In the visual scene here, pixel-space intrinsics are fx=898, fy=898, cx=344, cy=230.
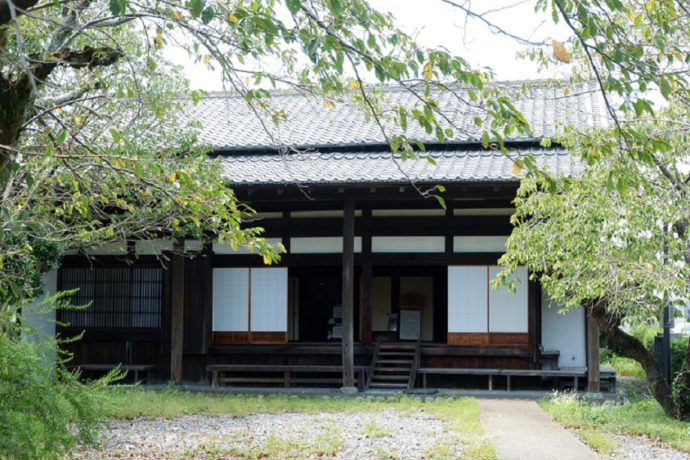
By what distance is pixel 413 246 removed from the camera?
13961 mm

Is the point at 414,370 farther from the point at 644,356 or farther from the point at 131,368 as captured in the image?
the point at 131,368

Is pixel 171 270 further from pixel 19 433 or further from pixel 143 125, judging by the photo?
pixel 19 433

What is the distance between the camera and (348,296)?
42.2 feet

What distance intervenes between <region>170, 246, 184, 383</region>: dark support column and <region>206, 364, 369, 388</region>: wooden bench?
0.51 metres

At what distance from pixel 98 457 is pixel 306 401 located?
181 inches

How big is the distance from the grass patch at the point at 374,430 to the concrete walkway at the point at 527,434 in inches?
42.4

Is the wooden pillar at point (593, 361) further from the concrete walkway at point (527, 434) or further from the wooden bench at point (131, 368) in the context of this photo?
the wooden bench at point (131, 368)

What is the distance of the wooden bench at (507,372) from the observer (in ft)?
42.6

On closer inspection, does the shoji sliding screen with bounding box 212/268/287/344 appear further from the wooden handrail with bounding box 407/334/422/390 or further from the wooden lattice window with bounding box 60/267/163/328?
the wooden handrail with bounding box 407/334/422/390

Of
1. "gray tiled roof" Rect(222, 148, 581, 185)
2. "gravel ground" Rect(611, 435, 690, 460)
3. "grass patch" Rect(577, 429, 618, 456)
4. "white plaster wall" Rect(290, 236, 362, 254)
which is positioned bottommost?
"gravel ground" Rect(611, 435, 690, 460)

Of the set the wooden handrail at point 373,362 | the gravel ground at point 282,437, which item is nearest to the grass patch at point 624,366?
the wooden handrail at point 373,362

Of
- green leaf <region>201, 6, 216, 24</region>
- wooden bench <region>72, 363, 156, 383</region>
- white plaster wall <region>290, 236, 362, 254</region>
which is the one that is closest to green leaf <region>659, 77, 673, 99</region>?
green leaf <region>201, 6, 216, 24</region>

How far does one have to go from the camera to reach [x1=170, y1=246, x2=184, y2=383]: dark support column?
13.7 metres

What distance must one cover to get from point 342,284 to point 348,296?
1606mm
